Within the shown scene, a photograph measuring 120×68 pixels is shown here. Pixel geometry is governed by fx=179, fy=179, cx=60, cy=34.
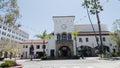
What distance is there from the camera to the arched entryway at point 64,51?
56.5 metres

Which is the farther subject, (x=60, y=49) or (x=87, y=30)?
(x=87, y=30)

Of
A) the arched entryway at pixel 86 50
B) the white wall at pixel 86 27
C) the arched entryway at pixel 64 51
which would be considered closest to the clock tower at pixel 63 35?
the arched entryway at pixel 64 51

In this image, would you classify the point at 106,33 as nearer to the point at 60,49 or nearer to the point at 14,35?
the point at 60,49

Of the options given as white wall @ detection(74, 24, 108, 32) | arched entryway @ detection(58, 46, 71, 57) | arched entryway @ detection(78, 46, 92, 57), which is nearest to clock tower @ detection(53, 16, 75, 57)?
arched entryway @ detection(58, 46, 71, 57)

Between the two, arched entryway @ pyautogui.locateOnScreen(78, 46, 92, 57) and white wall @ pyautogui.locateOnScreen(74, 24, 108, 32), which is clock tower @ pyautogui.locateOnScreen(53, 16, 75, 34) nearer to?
white wall @ pyautogui.locateOnScreen(74, 24, 108, 32)

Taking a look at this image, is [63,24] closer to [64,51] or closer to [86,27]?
[64,51]

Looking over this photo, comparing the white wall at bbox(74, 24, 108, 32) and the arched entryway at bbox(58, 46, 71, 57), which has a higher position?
the white wall at bbox(74, 24, 108, 32)

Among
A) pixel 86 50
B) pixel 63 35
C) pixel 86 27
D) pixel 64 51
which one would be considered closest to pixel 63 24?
A: pixel 63 35

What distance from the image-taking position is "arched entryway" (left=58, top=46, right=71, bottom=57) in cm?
5646

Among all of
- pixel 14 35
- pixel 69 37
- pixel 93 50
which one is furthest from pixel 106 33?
pixel 14 35

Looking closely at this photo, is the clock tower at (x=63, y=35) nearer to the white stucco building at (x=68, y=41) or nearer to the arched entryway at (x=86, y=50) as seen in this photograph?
the white stucco building at (x=68, y=41)

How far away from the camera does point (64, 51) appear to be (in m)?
57.2

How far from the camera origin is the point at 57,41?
55.8 m

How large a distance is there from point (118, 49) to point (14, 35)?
75202 millimetres
